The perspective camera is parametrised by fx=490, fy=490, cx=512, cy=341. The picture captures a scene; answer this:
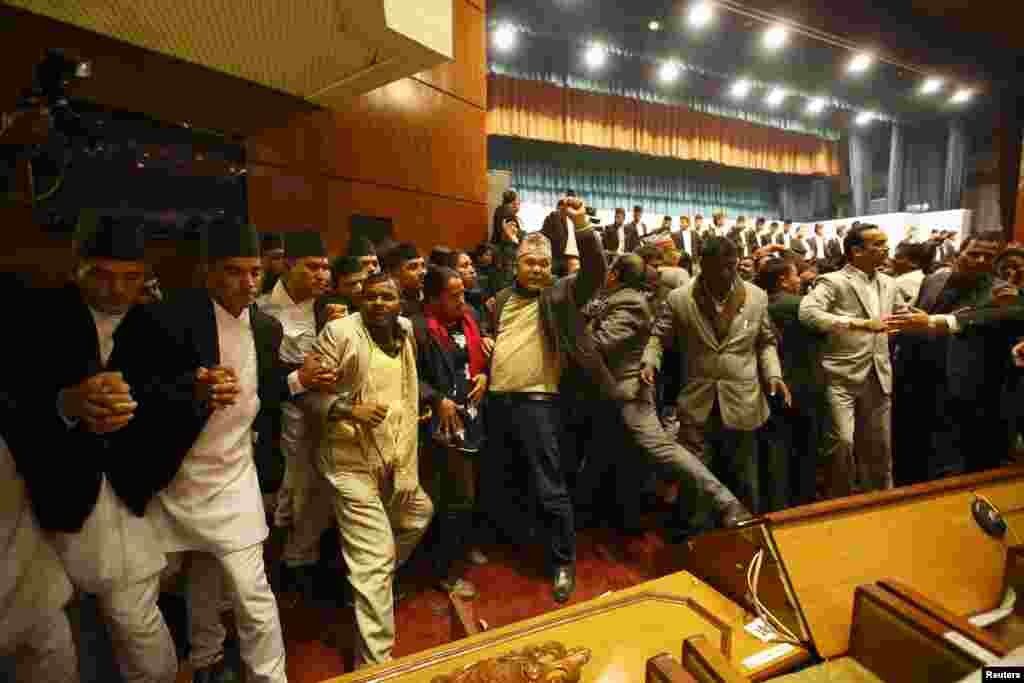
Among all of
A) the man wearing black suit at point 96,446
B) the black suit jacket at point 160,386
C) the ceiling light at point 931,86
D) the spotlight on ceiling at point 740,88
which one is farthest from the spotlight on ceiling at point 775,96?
the man wearing black suit at point 96,446

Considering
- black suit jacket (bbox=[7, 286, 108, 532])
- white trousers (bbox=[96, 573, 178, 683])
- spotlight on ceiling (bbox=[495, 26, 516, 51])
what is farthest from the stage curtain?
white trousers (bbox=[96, 573, 178, 683])

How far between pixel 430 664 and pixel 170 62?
3417 millimetres

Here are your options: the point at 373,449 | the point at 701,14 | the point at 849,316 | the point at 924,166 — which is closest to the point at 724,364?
the point at 849,316

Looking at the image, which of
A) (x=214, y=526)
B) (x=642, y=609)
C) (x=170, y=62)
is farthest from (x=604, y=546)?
(x=170, y=62)

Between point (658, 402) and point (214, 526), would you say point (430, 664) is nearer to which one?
point (214, 526)

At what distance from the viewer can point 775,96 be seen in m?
12.7

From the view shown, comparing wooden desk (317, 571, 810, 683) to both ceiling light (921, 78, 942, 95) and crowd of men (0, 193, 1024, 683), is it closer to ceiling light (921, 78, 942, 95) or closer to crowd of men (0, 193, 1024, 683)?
crowd of men (0, 193, 1024, 683)

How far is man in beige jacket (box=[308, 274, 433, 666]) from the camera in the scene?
5.98 ft

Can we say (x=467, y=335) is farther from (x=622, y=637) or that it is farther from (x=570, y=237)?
(x=622, y=637)

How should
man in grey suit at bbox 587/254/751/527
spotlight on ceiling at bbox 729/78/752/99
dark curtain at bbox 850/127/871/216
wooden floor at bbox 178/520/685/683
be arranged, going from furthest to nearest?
dark curtain at bbox 850/127/871/216
spotlight on ceiling at bbox 729/78/752/99
man in grey suit at bbox 587/254/751/527
wooden floor at bbox 178/520/685/683

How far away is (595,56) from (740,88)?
4252 millimetres

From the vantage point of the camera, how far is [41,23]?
2.27 meters

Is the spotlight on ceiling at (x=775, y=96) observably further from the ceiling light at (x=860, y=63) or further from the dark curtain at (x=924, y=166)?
the dark curtain at (x=924, y=166)

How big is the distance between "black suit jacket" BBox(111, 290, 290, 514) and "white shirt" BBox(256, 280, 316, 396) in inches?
26.5
